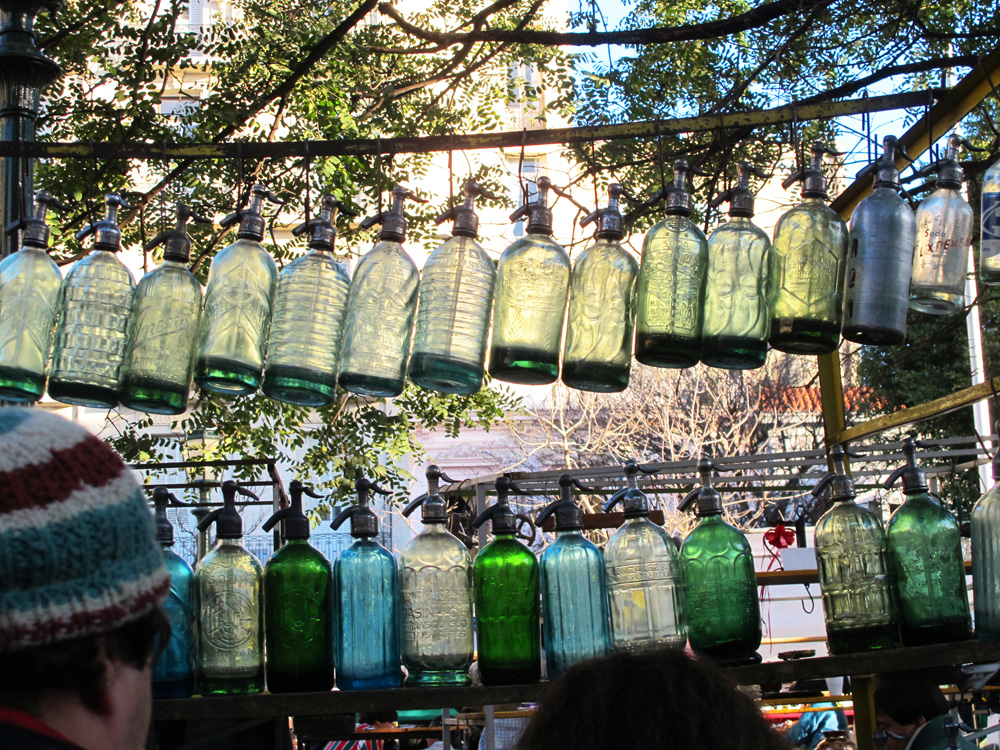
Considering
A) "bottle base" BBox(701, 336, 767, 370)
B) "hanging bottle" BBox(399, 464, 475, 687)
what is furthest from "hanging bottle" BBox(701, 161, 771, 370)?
"hanging bottle" BBox(399, 464, 475, 687)

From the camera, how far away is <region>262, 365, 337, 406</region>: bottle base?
193cm

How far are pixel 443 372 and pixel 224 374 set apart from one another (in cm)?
43

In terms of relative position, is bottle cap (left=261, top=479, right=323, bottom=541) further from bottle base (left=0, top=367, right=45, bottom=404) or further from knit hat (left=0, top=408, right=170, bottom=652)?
knit hat (left=0, top=408, right=170, bottom=652)

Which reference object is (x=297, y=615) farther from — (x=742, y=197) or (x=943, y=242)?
(x=943, y=242)

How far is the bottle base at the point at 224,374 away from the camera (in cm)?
193

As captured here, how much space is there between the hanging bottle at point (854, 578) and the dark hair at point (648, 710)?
79 cm

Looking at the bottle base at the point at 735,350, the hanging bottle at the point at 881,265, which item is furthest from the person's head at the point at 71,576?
the hanging bottle at the point at 881,265

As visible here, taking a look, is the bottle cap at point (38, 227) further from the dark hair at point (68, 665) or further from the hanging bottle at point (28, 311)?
the dark hair at point (68, 665)

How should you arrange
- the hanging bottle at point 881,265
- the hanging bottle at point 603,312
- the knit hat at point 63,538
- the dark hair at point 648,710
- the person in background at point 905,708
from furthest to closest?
the person in background at point 905,708, the hanging bottle at point 603,312, the hanging bottle at point 881,265, the dark hair at point 648,710, the knit hat at point 63,538

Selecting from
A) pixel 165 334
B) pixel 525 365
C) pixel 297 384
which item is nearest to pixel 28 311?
pixel 165 334

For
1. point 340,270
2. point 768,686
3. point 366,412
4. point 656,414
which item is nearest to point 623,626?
point 768,686

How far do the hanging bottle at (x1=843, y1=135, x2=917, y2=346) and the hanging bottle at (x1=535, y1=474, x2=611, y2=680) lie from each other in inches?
25.9

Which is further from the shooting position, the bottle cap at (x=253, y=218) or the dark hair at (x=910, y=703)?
the dark hair at (x=910, y=703)

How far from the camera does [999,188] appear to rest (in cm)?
194
